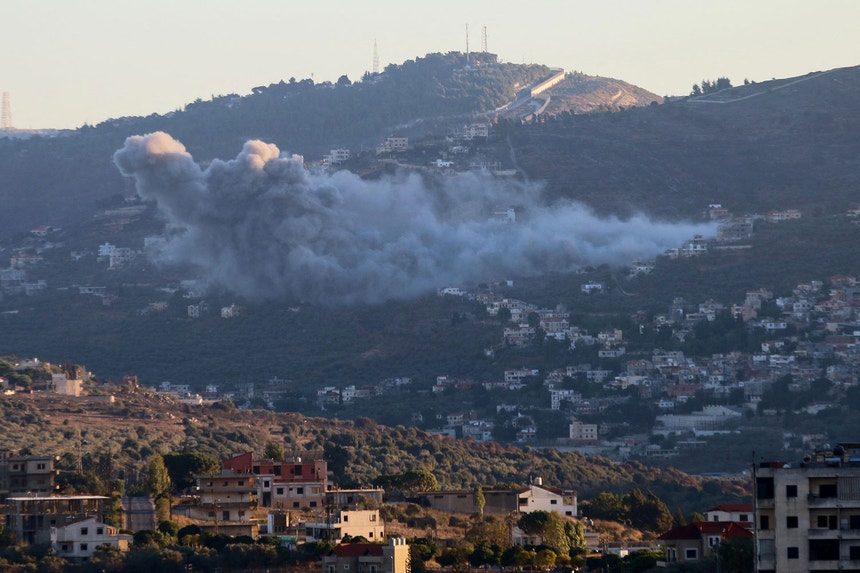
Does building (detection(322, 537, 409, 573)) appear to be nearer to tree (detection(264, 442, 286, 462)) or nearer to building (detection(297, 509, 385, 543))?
building (detection(297, 509, 385, 543))

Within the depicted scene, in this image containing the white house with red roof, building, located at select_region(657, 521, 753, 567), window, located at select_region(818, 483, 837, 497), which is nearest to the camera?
window, located at select_region(818, 483, 837, 497)

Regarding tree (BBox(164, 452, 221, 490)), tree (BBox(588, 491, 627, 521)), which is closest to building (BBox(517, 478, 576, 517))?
tree (BBox(588, 491, 627, 521))

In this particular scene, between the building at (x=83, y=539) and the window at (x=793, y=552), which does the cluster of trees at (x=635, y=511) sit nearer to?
the building at (x=83, y=539)

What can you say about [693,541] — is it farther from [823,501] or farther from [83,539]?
[823,501]

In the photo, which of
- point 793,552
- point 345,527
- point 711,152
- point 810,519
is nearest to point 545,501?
point 345,527

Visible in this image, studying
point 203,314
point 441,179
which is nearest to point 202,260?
point 203,314

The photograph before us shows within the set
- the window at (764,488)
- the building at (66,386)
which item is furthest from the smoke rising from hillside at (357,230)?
the window at (764,488)
